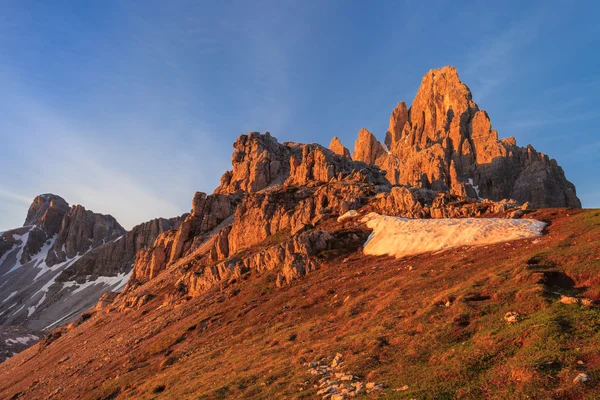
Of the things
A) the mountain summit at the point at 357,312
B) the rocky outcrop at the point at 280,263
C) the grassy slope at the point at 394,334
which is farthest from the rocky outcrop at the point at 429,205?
the rocky outcrop at the point at 280,263

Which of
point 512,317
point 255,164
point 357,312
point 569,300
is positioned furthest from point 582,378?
point 255,164

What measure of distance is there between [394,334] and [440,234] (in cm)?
2517

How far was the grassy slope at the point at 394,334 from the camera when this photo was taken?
593 inches

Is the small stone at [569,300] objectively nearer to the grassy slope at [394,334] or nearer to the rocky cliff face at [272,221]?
the grassy slope at [394,334]

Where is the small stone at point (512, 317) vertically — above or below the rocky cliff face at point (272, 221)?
below

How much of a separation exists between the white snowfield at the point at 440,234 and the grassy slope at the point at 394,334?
2.49 meters

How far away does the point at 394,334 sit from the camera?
72.5ft

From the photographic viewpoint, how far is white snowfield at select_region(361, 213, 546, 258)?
3941 centimetres

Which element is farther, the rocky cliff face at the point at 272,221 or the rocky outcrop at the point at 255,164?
the rocky outcrop at the point at 255,164

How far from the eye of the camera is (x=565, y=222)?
3866 centimetres

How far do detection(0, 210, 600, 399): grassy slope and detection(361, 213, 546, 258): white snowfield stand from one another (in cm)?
249

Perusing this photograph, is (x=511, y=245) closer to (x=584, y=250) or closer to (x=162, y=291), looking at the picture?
(x=584, y=250)

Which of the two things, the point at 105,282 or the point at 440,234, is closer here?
the point at 440,234

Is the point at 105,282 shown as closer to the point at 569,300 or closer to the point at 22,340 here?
the point at 22,340
